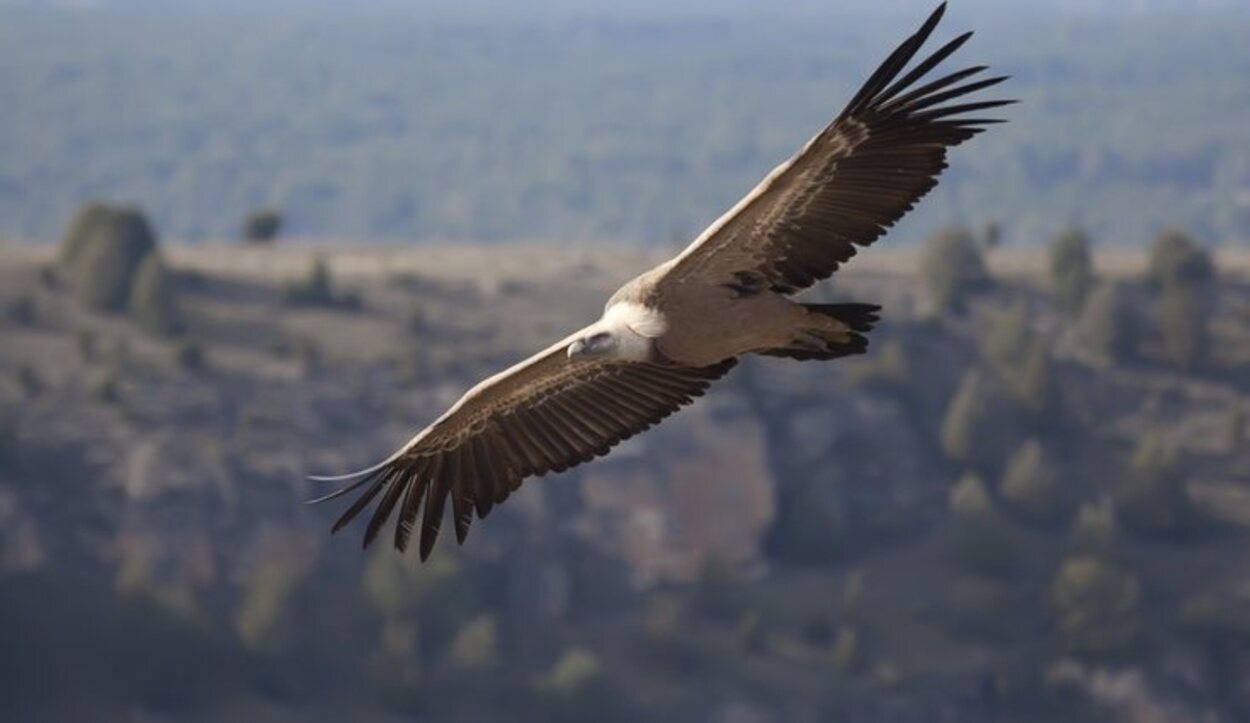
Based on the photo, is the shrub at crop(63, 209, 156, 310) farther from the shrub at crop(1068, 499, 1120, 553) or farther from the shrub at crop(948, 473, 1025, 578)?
the shrub at crop(1068, 499, 1120, 553)

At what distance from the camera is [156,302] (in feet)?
397

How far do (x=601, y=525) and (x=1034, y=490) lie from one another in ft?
75.1

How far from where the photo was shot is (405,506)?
23.1 m

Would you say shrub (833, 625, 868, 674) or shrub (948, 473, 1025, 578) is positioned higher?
shrub (948, 473, 1025, 578)

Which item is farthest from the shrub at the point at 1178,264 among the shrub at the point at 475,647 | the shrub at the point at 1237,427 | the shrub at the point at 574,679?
the shrub at the point at 475,647

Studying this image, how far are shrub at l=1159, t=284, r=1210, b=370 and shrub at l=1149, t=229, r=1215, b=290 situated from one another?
7.43 ft

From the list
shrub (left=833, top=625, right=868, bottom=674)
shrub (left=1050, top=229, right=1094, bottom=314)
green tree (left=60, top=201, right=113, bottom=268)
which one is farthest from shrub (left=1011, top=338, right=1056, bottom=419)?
green tree (left=60, top=201, right=113, bottom=268)

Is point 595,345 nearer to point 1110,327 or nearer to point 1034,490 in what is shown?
point 1034,490

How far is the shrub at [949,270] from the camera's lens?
13562 centimetres

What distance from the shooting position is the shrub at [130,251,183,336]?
120 m

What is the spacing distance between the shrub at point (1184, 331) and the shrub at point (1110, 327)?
1.74m

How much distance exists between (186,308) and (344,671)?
2399 cm

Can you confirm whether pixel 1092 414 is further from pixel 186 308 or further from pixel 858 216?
pixel 858 216

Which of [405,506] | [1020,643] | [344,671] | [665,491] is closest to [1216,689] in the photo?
[1020,643]
